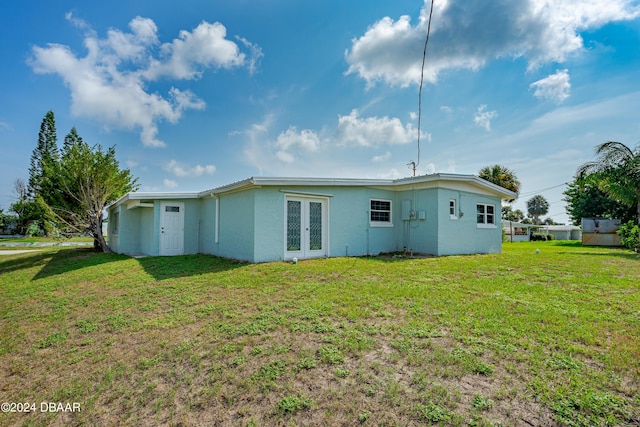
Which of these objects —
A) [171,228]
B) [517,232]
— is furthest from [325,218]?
[517,232]

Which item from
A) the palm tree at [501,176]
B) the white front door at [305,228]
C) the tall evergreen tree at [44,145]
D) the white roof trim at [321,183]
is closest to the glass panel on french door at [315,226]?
the white front door at [305,228]

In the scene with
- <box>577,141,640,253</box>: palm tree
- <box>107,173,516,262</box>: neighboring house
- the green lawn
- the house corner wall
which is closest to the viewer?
the green lawn

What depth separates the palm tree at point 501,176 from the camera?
27.4m

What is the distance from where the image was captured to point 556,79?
10.5 meters

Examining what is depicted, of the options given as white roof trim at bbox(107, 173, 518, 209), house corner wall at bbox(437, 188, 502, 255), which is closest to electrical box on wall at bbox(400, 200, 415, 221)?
white roof trim at bbox(107, 173, 518, 209)

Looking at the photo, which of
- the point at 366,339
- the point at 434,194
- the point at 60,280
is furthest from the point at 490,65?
the point at 60,280

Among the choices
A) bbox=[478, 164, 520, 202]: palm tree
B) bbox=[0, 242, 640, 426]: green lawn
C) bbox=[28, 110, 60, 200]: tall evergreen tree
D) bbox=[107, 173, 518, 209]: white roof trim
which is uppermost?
bbox=[28, 110, 60, 200]: tall evergreen tree

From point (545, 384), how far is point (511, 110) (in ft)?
40.7

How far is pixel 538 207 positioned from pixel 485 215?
7115 cm

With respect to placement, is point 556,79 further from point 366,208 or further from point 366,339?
point 366,339

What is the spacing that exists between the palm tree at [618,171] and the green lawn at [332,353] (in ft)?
40.3

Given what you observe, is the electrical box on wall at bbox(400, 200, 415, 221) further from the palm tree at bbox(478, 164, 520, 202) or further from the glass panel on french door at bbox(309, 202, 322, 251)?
the palm tree at bbox(478, 164, 520, 202)

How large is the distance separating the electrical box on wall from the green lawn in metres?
5.48

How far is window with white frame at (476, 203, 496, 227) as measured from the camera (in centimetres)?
1336
